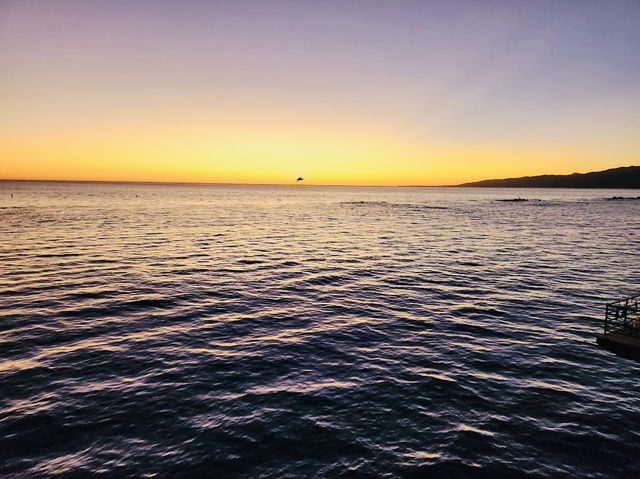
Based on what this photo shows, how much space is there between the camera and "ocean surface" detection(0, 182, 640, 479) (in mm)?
13141

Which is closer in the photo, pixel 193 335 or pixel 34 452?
pixel 34 452

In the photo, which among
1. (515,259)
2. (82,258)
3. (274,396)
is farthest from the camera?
(515,259)

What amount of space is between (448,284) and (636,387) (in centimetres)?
1873

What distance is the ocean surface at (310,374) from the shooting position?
13.1m

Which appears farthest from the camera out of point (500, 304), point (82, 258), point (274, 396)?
point (82, 258)

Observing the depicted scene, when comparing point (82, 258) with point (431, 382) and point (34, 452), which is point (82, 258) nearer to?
point (34, 452)

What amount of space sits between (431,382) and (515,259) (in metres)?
37.1

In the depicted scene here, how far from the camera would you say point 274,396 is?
1686 centimetres

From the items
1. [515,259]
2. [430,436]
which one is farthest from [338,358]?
[515,259]

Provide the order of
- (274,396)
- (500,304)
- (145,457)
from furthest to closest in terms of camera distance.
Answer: (500,304) → (274,396) → (145,457)

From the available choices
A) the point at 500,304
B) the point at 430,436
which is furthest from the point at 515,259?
the point at 430,436

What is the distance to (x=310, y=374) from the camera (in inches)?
741

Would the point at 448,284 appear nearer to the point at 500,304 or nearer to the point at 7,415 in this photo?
the point at 500,304

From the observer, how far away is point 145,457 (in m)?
12.9
